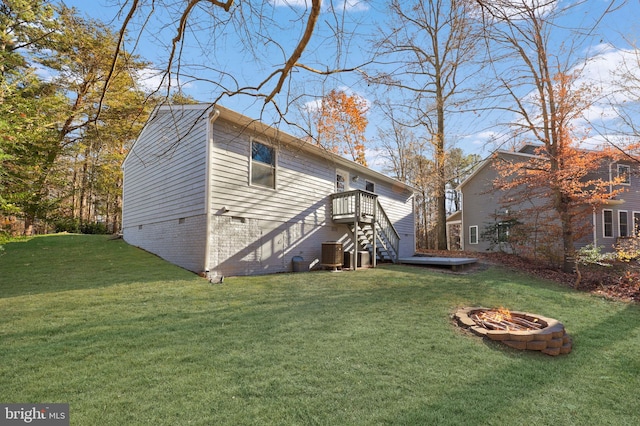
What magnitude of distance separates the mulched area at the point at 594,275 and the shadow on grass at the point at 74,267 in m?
10.0

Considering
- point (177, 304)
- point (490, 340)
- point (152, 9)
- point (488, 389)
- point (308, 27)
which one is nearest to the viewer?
point (308, 27)

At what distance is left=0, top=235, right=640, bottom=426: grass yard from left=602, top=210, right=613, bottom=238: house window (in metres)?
12.3

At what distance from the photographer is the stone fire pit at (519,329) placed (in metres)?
4.11

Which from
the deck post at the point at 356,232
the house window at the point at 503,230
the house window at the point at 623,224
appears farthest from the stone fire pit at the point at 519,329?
the house window at the point at 623,224

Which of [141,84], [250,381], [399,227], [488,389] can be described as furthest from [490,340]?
[399,227]

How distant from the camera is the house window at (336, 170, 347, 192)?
486 inches

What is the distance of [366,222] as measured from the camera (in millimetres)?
11094

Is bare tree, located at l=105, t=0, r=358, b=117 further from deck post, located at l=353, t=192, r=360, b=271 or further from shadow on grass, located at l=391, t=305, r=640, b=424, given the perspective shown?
deck post, located at l=353, t=192, r=360, b=271

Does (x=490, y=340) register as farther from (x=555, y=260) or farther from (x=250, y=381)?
(x=555, y=260)

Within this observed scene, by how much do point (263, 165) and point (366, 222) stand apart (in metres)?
4.18

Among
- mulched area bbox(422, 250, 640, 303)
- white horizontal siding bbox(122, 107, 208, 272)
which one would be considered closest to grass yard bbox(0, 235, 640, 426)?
white horizontal siding bbox(122, 107, 208, 272)

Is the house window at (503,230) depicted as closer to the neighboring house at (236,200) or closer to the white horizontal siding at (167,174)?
the neighboring house at (236,200)

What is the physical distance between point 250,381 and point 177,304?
298 centimetres

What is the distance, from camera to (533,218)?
48.3 feet
